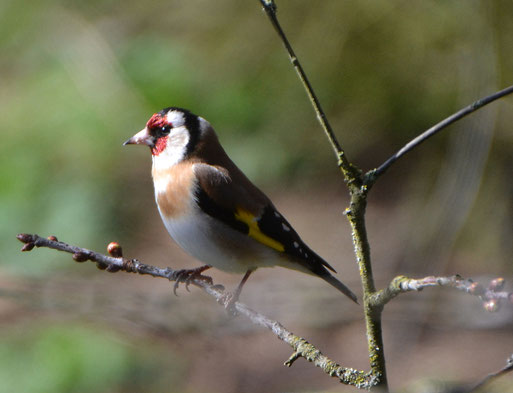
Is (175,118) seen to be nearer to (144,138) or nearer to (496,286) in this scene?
(144,138)

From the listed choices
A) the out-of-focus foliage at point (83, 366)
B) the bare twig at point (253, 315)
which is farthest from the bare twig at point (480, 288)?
the out-of-focus foliage at point (83, 366)

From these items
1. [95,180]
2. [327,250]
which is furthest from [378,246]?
[95,180]

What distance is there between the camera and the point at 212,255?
2.54m

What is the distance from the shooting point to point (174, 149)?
274cm

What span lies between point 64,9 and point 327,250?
3178 millimetres

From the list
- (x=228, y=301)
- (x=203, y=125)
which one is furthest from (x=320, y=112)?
(x=203, y=125)

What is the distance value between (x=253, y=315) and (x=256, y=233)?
0.75 m

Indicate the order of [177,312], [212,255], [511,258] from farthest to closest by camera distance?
[511,258], [177,312], [212,255]

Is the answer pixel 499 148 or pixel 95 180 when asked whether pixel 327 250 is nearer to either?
pixel 499 148

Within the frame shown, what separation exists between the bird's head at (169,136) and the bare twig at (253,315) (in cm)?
46

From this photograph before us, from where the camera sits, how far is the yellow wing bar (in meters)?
2.60

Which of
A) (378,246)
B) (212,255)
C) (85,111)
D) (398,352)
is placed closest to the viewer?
(212,255)

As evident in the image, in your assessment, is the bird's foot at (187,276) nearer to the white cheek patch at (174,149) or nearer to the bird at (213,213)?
the bird at (213,213)

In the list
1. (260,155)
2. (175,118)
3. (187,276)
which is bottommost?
(187,276)
